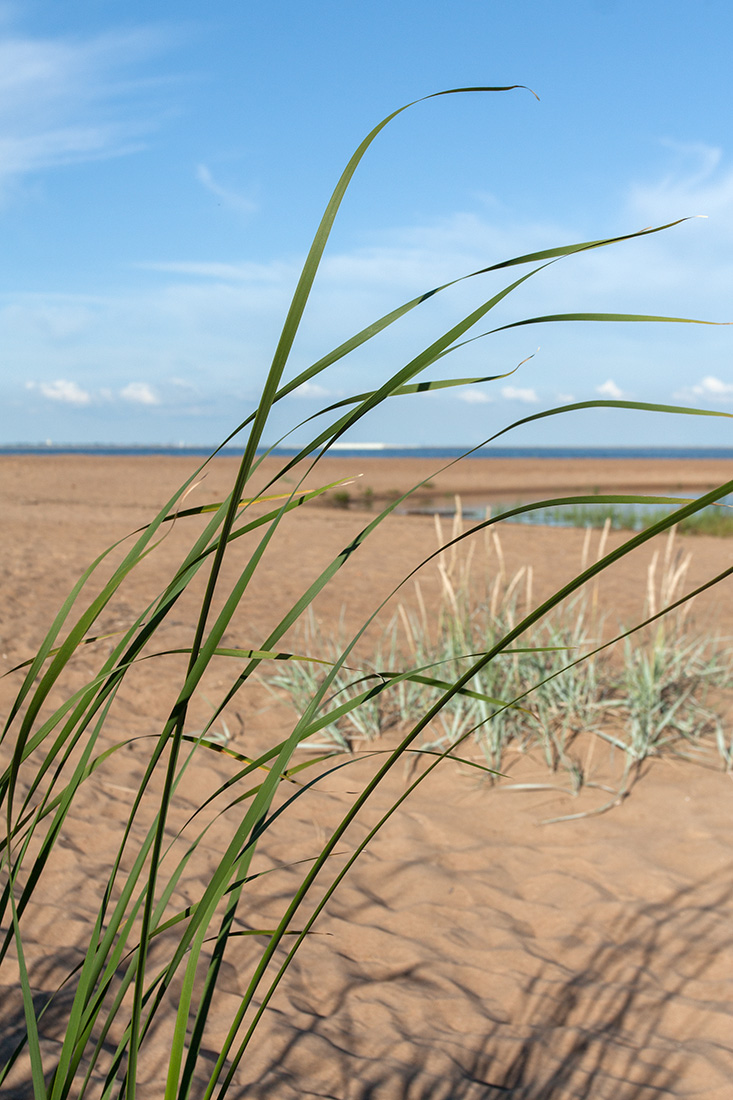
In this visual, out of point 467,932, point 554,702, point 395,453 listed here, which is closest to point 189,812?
point 467,932

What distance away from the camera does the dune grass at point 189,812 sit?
672 millimetres

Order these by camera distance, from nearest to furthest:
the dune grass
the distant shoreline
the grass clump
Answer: the dune grass
the grass clump
the distant shoreline

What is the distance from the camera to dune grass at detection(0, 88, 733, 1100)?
2.20 ft

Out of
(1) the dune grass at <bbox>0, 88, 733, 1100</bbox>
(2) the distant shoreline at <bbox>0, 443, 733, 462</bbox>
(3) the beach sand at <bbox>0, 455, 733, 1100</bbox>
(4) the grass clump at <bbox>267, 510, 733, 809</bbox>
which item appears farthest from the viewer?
(2) the distant shoreline at <bbox>0, 443, 733, 462</bbox>

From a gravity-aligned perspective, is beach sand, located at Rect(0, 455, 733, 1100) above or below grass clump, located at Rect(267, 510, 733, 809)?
below

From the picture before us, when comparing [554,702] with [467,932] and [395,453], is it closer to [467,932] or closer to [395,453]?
[467,932]

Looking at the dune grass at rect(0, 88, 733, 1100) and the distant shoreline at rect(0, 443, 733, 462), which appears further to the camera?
the distant shoreline at rect(0, 443, 733, 462)

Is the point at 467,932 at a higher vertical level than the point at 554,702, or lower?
lower

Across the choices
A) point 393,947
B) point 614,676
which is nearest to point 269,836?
point 393,947

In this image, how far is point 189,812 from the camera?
10.2 ft

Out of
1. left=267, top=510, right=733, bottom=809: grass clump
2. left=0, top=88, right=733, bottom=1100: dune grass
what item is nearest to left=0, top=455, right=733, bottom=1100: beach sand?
left=0, top=88, right=733, bottom=1100: dune grass

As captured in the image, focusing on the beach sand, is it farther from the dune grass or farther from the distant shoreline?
the distant shoreline

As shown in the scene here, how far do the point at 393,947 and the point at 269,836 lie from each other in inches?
31.5

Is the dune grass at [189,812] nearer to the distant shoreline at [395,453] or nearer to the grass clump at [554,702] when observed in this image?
the grass clump at [554,702]
